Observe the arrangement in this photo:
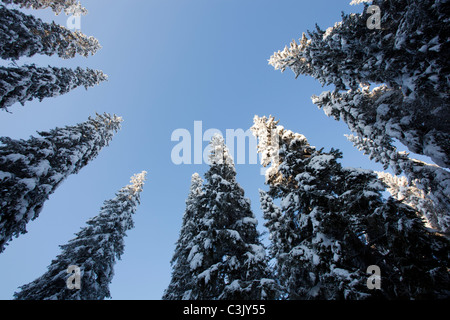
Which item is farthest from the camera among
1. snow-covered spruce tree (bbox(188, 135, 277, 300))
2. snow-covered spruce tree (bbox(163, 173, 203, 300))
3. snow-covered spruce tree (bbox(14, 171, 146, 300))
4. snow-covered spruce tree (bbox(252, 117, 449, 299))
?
snow-covered spruce tree (bbox(14, 171, 146, 300))

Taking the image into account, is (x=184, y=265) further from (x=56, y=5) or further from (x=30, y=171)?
(x=56, y=5)

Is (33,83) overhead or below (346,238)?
overhead

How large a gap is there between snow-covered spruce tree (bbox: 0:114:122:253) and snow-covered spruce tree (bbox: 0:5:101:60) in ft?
22.4

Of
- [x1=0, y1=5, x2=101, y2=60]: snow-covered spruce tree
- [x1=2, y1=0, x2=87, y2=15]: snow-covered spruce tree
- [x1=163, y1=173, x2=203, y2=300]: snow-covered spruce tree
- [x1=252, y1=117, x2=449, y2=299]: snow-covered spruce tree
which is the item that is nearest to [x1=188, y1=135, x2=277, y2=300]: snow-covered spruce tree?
[x1=163, y1=173, x2=203, y2=300]: snow-covered spruce tree

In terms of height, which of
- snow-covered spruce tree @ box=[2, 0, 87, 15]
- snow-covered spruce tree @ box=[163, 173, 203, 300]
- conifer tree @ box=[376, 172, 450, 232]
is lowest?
snow-covered spruce tree @ box=[163, 173, 203, 300]

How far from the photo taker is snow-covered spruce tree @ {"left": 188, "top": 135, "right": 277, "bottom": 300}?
28.8 feet

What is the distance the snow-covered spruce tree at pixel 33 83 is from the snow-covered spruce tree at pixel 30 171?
290 centimetres

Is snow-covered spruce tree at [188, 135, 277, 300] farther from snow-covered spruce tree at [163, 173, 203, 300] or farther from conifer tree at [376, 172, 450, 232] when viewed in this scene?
conifer tree at [376, 172, 450, 232]

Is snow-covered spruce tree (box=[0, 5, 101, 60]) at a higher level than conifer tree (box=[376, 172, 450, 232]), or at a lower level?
higher

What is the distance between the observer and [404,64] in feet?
33.3

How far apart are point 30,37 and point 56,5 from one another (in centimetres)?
926

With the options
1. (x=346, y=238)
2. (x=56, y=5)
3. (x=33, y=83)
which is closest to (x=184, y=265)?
(x=346, y=238)

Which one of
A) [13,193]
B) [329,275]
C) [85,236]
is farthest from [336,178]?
[85,236]

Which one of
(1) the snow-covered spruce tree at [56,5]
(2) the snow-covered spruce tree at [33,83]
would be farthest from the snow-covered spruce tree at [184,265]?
(1) the snow-covered spruce tree at [56,5]
